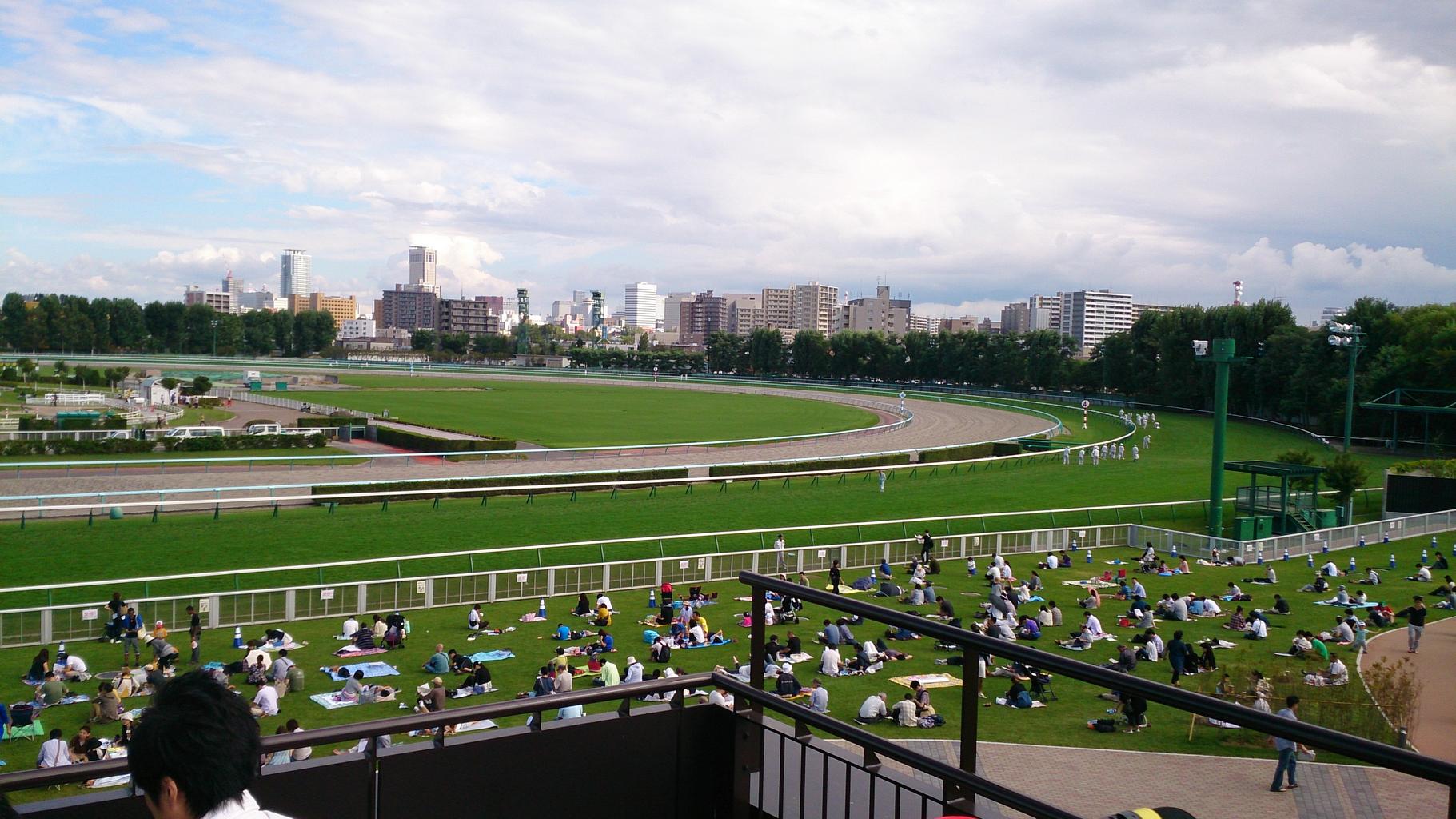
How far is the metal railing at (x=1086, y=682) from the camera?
2150 mm

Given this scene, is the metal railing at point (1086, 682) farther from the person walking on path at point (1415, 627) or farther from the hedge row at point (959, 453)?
the hedge row at point (959, 453)

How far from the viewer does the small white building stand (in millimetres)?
61656

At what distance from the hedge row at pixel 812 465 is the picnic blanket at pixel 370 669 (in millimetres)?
24394

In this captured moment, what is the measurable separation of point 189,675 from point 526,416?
217 feet

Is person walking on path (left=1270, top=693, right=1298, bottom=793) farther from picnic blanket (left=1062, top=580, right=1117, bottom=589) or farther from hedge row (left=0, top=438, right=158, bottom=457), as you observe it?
hedge row (left=0, top=438, right=158, bottom=457)

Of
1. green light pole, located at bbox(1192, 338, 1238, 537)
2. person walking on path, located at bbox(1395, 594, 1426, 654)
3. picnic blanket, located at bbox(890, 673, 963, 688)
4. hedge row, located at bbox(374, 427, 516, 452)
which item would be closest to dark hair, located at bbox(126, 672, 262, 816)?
picnic blanket, located at bbox(890, 673, 963, 688)

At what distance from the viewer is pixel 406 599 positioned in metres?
20.8

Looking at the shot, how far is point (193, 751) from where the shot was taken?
2545mm

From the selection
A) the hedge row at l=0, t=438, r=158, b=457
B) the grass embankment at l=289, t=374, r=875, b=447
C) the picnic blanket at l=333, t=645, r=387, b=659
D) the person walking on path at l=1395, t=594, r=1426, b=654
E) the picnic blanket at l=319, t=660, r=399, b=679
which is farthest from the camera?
the grass embankment at l=289, t=374, r=875, b=447

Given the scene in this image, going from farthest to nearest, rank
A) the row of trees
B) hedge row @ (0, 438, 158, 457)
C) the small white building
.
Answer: the row of trees → the small white building → hedge row @ (0, 438, 158, 457)

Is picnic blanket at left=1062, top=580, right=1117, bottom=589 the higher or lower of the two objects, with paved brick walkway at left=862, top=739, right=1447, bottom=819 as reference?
lower

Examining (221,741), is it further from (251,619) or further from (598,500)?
(598,500)

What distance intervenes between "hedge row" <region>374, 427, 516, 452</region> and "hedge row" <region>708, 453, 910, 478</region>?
38.3 feet

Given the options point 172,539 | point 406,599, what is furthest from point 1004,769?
point 172,539
